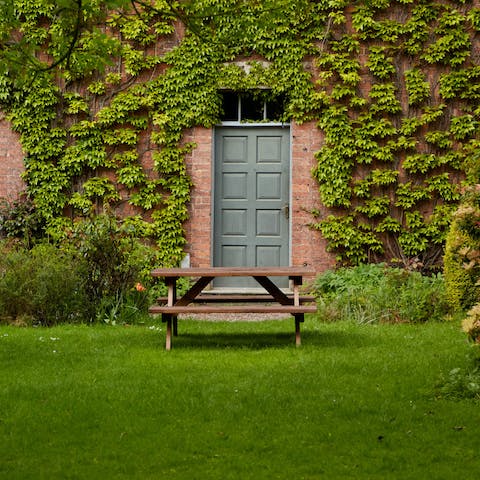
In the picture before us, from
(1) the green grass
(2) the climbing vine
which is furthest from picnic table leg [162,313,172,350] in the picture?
(2) the climbing vine

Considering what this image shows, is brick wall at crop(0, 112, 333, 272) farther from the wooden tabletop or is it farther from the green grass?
the wooden tabletop

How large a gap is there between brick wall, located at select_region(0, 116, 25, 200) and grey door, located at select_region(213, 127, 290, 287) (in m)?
3.13

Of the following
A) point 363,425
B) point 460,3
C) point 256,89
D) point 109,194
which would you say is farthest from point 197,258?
point 363,425

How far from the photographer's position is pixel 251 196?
12.9m

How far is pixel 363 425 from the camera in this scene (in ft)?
16.6

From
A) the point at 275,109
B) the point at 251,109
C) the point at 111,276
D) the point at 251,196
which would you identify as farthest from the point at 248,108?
the point at 111,276

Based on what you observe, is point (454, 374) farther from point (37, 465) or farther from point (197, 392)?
point (37, 465)

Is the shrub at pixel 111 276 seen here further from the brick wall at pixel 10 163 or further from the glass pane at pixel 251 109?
the glass pane at pixel 251 109

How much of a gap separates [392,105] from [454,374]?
7309mm

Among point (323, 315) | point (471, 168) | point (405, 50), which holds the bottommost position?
point (323, 315)

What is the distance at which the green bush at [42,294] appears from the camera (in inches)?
374

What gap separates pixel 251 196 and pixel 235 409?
25.2 ft

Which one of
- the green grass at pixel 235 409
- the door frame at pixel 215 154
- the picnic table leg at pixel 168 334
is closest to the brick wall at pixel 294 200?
the door frame at pixel 215 154

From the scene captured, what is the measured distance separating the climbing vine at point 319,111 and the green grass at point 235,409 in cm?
441
